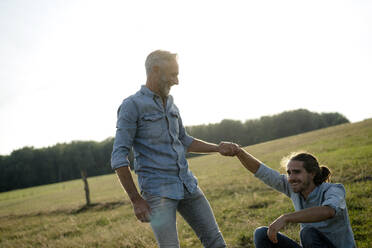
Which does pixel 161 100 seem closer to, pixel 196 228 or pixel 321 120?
pixel 196 228

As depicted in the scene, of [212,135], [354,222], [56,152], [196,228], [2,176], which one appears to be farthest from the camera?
[56,152]

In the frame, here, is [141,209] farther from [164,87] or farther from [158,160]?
[164,87]

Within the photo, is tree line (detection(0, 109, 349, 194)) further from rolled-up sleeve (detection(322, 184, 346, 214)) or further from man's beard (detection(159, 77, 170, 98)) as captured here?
rolled-up sleeve (detection(322, 184, 346, 214))

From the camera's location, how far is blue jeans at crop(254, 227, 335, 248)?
2861mm

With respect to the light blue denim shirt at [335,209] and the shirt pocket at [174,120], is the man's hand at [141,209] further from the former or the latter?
the light blue denim shirt at [335,209]

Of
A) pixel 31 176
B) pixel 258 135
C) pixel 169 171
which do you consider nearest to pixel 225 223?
pixel 169 171

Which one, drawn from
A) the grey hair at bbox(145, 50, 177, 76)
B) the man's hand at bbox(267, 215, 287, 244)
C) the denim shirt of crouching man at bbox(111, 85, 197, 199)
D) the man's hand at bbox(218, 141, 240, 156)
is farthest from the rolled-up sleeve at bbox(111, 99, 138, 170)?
the man's hand at bbox(267, 215, 287, 244)

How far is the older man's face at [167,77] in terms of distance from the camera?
121 inches

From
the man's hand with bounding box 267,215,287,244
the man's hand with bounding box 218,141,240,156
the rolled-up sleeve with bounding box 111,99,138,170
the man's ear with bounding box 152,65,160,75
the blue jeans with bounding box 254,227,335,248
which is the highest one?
the man's ear with bounding box 152,65,160,75

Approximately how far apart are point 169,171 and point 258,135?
239 ft

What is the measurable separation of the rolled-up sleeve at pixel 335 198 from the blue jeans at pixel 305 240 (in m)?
0.36

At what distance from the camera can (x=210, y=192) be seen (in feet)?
41.9

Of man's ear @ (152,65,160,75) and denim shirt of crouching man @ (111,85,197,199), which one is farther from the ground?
man's ear @ (152,65,160,75)

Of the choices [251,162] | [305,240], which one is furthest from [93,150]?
[305,240]
